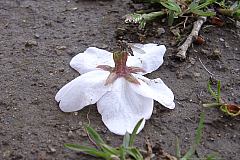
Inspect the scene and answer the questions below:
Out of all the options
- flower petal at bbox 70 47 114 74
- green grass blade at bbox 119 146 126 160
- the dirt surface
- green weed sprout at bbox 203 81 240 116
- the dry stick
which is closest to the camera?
green grass blade at bbox 119 146 126 160

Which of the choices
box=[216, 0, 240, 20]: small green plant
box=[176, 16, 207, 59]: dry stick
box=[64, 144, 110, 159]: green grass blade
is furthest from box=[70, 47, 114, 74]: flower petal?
box=[216, 0, 240, 20]: small green plant

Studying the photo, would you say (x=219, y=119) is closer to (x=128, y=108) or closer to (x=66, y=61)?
(x=128, y=108)

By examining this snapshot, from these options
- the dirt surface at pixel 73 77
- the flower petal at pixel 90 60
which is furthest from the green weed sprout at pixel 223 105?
the flower petal at pixel 90 60

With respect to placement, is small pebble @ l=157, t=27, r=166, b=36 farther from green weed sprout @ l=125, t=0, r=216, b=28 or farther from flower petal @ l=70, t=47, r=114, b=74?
flower petal @ l=70, t=47, r=114, b=74

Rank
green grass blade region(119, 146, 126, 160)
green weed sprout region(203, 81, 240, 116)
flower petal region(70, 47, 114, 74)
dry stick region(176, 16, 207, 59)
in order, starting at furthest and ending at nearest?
1. dry stick region(176, 16, 207, 59)
2. flower petal region(70, 47, 114, 74)
3. green weed sprout region(203, 81, 240, 116)
4. green grass blade region(119, 146, 126, 160)

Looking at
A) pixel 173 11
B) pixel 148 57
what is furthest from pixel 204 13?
pixel 148 57

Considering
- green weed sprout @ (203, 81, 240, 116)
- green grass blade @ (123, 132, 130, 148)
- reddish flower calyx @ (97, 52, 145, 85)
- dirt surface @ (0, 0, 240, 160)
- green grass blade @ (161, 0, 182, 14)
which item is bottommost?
dirt surface @ (0, 0, 240, 160)

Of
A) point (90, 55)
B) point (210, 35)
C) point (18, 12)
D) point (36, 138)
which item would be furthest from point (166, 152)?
point (18, 12)
